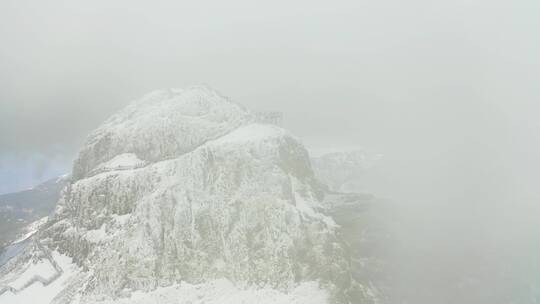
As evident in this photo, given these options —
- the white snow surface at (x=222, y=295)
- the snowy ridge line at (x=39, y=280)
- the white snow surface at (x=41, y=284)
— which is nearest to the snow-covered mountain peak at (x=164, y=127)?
the white snow surface at (x=41, y=284)

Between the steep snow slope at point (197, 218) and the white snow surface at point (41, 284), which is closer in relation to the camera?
the steep snow slope at point (197, 218)

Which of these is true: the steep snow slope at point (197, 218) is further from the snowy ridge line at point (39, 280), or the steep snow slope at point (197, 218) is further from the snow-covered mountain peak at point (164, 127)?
the snowy ridge line at point (39, 280)

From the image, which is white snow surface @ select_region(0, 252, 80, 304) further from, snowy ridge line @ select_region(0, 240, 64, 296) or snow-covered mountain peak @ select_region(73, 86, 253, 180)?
snow-covered mountain peak @ select_region(73, 86, 253, 180)

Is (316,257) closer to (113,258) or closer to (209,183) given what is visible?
(209,183)

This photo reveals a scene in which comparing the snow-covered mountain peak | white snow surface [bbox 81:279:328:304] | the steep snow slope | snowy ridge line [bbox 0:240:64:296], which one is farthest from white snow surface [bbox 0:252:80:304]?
the snow-covered mountain peak

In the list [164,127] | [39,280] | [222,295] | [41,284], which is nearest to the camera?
[222,295]

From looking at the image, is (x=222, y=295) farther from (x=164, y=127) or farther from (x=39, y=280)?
(x=164, y=127)

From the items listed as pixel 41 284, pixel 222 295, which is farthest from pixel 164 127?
pixel 222 295

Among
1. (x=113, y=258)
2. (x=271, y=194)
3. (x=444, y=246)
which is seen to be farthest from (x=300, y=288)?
(x=444, y=246)
